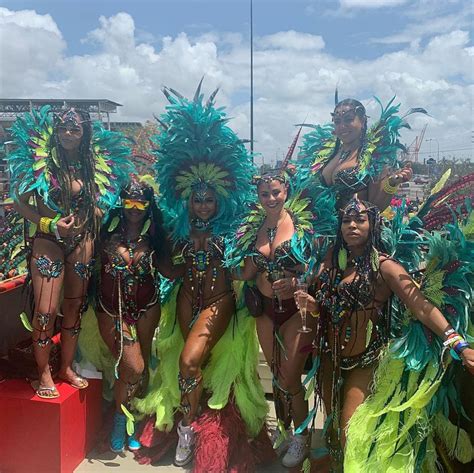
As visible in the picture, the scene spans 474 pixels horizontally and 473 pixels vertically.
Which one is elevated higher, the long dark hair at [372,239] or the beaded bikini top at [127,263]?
the long dark hair at [372,239]

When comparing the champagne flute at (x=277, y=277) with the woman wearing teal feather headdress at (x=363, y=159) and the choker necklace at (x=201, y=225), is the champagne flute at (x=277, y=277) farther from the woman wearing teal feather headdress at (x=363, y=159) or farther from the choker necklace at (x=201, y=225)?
the woman wearing teal feather headdress at (x=363, y=159)

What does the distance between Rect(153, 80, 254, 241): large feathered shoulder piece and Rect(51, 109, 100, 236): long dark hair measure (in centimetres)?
50

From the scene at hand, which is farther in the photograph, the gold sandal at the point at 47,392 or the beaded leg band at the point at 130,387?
the beaded leg band at the point at 130,387

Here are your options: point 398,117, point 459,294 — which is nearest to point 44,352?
point 459,294

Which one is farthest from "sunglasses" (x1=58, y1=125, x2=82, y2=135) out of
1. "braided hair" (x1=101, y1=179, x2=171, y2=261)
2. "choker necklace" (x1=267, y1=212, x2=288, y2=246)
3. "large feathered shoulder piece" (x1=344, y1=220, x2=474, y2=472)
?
"large feathered shoulder piece" (x1=344, y1=220, x2=474, y2=472)

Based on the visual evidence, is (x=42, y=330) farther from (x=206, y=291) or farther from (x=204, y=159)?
(x=204, y=159)

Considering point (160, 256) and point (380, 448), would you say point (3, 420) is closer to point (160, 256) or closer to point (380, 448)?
point (160, 256)

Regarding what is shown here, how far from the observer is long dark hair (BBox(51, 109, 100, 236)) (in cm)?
302

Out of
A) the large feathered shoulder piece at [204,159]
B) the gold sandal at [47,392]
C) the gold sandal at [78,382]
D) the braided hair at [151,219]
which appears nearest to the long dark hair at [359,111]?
the large feathered shoulder piece at [204,159]

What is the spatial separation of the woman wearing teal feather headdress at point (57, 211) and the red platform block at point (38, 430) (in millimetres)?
79

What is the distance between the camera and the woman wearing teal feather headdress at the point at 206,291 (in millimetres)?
3156

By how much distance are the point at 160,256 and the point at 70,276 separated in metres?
0.60

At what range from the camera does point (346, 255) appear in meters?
2.58

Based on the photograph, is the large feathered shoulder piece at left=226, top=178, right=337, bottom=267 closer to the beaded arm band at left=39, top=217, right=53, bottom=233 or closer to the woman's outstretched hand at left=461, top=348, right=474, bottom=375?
the woman's outstretched hand at left=461, top=348, right=474, bottom=375
